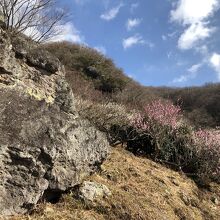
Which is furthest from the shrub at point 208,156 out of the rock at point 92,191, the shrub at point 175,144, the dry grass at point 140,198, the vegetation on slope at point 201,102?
the vegetation on slope at point 201,102

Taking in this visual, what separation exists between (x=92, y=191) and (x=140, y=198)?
90 centimetres

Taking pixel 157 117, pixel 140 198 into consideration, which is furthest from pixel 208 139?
pixel 140 198

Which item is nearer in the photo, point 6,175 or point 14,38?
point 6,175

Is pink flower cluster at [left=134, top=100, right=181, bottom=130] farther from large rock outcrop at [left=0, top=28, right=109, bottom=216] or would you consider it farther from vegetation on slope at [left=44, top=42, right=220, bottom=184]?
large rock outcrop at [left=0, top=28, right=109, bottom=216]

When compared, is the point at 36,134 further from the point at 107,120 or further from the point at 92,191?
the point at 107,120

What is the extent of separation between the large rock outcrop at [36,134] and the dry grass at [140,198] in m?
0.32

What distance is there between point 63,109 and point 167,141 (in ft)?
12.3

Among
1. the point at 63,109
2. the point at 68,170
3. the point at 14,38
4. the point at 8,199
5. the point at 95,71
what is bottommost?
the point at 8,199

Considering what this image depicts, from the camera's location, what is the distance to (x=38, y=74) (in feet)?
22.9

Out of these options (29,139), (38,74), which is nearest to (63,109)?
(38,74)

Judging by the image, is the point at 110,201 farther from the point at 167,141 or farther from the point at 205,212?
the point at 167,141

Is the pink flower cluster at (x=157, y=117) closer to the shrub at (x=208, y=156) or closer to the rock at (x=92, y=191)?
the shrub at (x=208, y=156)

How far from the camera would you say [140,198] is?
23.2 ft

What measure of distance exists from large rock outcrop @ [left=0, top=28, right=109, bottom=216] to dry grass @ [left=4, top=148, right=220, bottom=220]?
32cm
